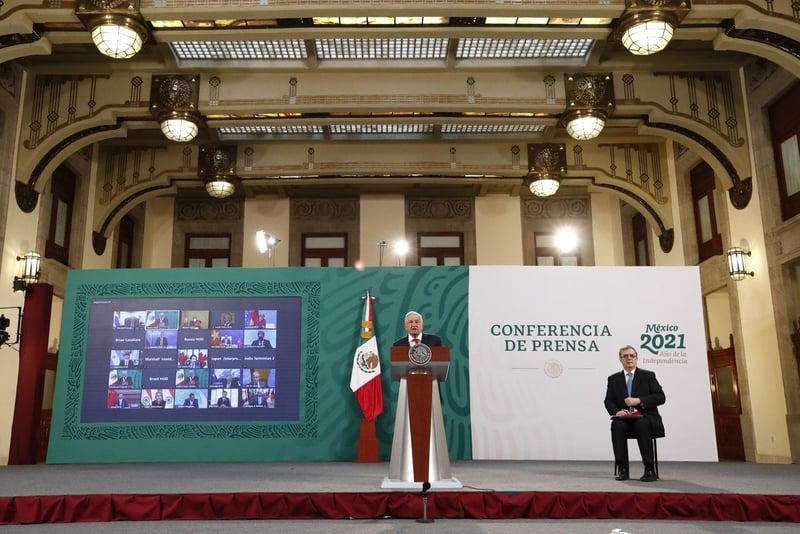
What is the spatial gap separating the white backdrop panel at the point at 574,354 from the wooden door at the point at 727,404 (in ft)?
7.61

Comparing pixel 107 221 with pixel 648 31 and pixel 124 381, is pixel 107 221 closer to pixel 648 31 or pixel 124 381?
pixel 124 381

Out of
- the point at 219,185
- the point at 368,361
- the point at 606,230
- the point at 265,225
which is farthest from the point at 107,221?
the point at 606,230

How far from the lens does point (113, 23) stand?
700 centimetres

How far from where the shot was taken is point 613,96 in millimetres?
9195

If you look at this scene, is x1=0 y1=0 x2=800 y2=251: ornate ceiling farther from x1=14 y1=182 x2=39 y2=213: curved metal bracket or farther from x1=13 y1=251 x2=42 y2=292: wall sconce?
x1=13 y1=251 x2=42 y2=292: wall sconce

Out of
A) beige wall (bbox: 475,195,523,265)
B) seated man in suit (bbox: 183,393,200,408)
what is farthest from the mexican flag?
beige wall (bbox: 475,195,523,265)

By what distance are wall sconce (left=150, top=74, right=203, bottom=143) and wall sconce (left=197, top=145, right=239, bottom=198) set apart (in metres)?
2.15

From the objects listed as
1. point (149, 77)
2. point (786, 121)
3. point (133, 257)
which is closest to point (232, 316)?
point (149, 77)

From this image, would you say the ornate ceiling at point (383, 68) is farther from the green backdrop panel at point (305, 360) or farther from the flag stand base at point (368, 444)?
the flag stand base at point (368, 444)

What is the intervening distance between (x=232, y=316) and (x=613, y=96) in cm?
617

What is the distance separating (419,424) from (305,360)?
419 cm

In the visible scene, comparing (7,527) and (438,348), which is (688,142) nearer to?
(438,348)

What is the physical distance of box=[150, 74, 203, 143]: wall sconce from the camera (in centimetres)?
912

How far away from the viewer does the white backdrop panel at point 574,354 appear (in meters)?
8.05
